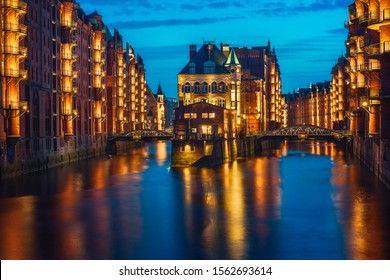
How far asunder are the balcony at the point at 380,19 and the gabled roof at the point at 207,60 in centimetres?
8060

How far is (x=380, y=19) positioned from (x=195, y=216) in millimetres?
23761

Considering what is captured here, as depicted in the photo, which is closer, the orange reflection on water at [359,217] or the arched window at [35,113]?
the orange reflection on water at [359,217]

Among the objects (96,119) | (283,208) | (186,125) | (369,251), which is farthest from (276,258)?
(96,119)

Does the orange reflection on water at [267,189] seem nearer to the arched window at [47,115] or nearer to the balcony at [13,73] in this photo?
the balcony at [13,73]

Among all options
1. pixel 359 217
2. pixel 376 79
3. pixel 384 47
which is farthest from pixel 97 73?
pixel 359 217

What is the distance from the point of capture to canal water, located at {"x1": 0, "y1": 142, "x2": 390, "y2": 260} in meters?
37.9

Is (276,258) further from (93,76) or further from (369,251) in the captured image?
(93,76)

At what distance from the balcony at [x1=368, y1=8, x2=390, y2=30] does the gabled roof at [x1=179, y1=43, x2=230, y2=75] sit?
264 ft

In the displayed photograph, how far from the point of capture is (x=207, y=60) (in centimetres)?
14138

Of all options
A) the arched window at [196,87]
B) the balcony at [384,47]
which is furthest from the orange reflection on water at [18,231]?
the arched window at [196,87]

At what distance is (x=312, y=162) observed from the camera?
10850 cm

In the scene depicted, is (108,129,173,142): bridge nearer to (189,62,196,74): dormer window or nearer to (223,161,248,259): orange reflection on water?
(189,62,196,74): dormer window

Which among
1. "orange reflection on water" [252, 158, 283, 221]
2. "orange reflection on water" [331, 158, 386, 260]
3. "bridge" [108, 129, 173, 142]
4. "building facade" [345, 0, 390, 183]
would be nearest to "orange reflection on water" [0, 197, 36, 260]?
"orange reflection on water" [252, 158, 283, 221]

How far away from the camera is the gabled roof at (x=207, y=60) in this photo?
14075 centimetres
